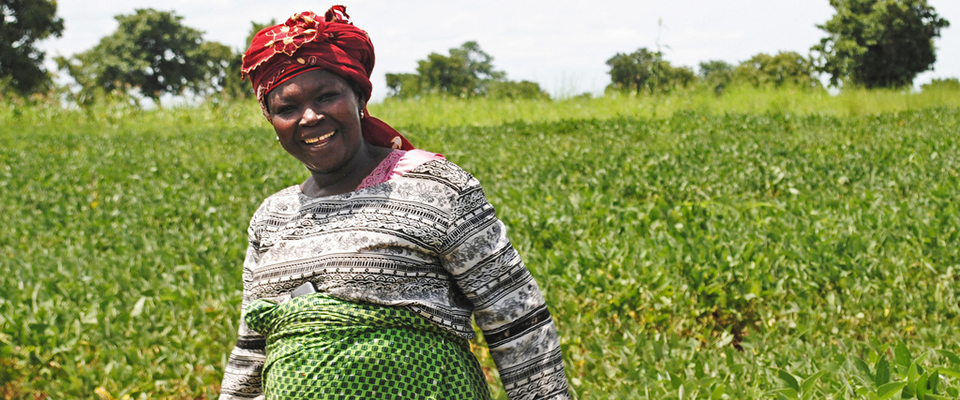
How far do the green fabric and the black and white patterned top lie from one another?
4cm

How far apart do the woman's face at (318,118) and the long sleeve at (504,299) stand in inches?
13.0

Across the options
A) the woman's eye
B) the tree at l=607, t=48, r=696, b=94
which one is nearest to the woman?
the woman's eye

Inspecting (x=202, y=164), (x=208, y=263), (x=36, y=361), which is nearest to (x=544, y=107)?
(x=202, y=164)

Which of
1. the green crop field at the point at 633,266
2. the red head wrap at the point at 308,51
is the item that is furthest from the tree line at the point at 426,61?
the red head wrap at the point at 308,51

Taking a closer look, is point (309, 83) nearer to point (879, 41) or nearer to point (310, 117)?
point (310, 117)

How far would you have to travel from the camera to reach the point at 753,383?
7.95 ft

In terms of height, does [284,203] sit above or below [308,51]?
below

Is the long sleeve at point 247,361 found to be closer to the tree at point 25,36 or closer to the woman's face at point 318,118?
the woman's face at point 318,118

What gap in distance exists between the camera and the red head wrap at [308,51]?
1534 millimetres

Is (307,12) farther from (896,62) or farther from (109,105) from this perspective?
(896,62)

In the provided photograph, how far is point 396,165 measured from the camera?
62.1 inches

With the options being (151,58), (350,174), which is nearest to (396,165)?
(350,174)

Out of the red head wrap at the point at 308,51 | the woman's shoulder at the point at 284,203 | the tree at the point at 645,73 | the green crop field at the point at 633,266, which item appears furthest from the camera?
the tree at the point at 645,73

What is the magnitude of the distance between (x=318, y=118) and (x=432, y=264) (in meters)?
0.44
